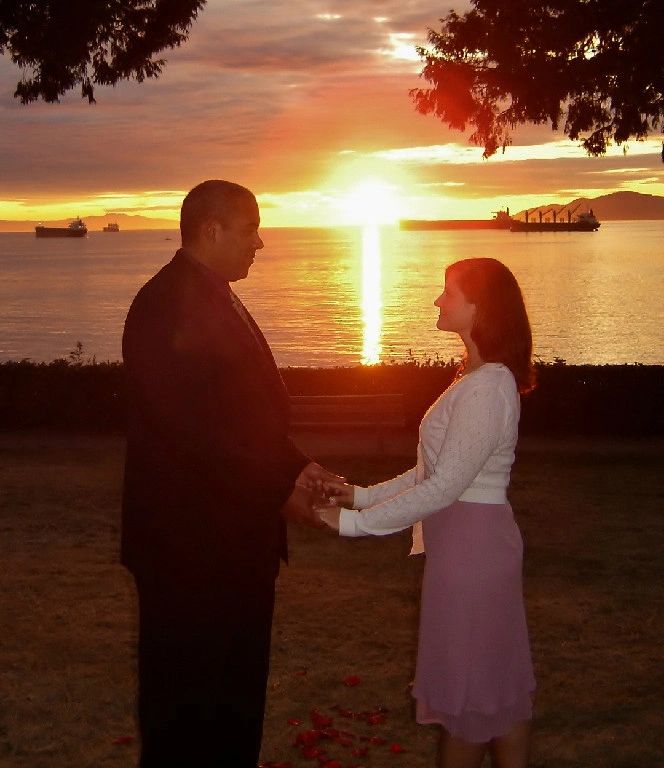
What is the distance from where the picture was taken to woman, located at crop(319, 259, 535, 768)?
420 cm

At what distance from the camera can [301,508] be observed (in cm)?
427

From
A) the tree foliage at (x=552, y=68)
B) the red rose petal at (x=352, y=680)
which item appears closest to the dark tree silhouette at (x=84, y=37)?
the tree foliage at (x=552, y=68)

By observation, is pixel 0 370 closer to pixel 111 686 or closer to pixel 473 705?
pixel 111 686

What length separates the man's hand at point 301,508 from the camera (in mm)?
4238

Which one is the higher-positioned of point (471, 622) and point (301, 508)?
point (301, 508)

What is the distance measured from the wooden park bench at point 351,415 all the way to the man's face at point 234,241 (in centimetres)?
1126

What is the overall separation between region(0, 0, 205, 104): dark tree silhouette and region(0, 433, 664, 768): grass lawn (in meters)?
7.91

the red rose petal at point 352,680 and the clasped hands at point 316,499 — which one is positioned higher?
the clasped hands at point 316,499

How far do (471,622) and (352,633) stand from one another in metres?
3.69

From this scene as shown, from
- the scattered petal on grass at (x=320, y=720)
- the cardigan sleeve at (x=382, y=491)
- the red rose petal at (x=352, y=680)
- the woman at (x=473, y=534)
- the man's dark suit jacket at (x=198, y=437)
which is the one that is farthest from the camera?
the red rose petal at (x=352, y=680)

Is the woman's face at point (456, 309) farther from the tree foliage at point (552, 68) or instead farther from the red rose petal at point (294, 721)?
the tree foliage at point (552, 68)

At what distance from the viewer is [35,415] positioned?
58.7 feet

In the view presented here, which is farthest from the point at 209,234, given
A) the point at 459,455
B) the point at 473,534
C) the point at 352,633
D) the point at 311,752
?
the point at 352,633

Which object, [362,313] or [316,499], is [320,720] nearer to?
[316,499]
